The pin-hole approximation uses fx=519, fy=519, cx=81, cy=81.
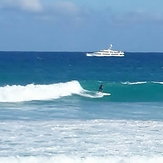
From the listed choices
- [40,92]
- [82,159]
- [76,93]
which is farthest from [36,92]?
[82,159]

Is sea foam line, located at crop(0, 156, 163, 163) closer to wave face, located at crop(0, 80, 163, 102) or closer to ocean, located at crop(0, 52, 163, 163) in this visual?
ocean, located at crop(0, 52, 163, 163)

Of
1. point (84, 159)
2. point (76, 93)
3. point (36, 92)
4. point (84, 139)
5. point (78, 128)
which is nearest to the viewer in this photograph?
point (84, 159)

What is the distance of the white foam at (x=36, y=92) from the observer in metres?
28.1

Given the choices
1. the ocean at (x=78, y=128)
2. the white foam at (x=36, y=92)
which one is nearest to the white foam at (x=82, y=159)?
the ocean at (x=78, y=128)

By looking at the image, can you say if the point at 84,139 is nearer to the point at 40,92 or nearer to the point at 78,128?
the point at 78,128

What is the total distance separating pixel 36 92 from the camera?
30312 millimetres

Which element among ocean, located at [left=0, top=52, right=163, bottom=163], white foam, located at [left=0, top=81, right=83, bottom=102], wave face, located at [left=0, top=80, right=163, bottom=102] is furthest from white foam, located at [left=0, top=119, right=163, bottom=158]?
wave face, located at [left=0, top=80, right=163, bottom=102]

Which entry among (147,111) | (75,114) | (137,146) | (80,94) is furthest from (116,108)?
(137,146)

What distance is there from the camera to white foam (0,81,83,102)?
28105 mm

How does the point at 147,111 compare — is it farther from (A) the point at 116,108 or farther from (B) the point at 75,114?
(B) the point at 75,114

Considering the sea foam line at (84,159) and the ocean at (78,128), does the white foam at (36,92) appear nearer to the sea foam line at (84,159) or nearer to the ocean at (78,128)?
the ocean at (78,128)

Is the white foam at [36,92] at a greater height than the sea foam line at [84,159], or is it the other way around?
the white foam at [36,92]

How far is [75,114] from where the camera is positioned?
21.2 meters

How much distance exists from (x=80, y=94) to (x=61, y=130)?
13.9 meters
